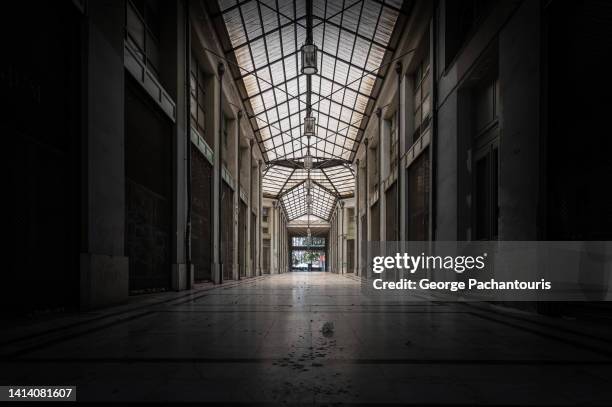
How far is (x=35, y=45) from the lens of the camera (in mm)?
5355

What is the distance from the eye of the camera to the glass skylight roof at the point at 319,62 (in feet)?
46.0

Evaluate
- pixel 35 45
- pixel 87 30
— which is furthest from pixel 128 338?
pixel 87 30

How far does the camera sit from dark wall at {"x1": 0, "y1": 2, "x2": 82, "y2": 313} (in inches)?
196

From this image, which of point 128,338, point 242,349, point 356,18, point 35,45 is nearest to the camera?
point 242,349

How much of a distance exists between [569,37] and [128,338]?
6577mm

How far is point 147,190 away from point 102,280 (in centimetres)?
327

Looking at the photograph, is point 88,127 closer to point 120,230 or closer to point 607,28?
point 120,230

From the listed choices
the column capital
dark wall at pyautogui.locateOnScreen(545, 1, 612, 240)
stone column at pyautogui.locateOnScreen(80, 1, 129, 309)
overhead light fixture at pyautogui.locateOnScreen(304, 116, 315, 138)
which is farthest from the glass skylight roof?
dark wall at pyautogui.locateOnScreen(545, 1, 612, 240)

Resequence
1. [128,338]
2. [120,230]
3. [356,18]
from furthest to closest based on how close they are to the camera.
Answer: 1. [356,18]
2. [120,230]
3. [128,338]

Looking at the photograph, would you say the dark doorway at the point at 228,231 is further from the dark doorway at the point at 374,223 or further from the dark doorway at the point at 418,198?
the dark doorway at the point at 418,198

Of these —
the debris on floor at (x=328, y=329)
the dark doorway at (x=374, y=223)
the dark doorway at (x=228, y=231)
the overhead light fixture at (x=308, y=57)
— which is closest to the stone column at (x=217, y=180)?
the dark doorway at (x=228, y=231)

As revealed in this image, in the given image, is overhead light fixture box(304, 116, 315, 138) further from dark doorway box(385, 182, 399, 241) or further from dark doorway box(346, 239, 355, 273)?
dark doorway box(346, 239, 355, 273)

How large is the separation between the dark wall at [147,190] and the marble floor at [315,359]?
11.2 feet

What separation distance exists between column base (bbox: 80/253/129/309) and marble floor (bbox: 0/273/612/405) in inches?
28.3
